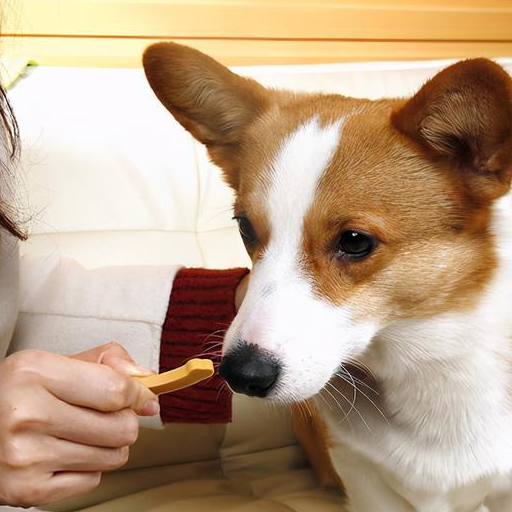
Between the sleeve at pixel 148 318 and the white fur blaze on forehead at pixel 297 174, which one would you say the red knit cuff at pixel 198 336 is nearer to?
the sleeve at pixel 148 318

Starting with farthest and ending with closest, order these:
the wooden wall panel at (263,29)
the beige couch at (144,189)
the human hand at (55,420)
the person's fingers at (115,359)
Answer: the wooden wall panel at (263,29) < the beige couch at (144,189) < the person's fingers at (115,359) < the human hand at (55,420)

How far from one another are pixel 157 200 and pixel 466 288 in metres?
0.93

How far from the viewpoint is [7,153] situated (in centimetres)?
105

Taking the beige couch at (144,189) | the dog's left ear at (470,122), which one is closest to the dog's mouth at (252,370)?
the dog's left ear at (470,122)

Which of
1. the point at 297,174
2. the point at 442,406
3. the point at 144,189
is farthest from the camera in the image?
the point at 144,189

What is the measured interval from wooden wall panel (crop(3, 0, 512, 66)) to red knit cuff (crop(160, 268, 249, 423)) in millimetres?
861

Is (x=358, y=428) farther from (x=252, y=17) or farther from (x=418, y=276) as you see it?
(x=252, y=17)

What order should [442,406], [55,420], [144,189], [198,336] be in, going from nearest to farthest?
[55,420], [442,406], [198,336], [144,189]

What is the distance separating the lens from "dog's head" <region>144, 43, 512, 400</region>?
2.59 ft

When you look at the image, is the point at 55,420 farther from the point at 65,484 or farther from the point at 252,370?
the point at 252,370

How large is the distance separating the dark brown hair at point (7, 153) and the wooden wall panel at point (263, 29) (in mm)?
729

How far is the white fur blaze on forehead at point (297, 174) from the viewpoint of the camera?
0.84m

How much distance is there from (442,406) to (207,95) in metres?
0.49

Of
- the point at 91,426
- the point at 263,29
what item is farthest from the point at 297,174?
the point at 263,29
